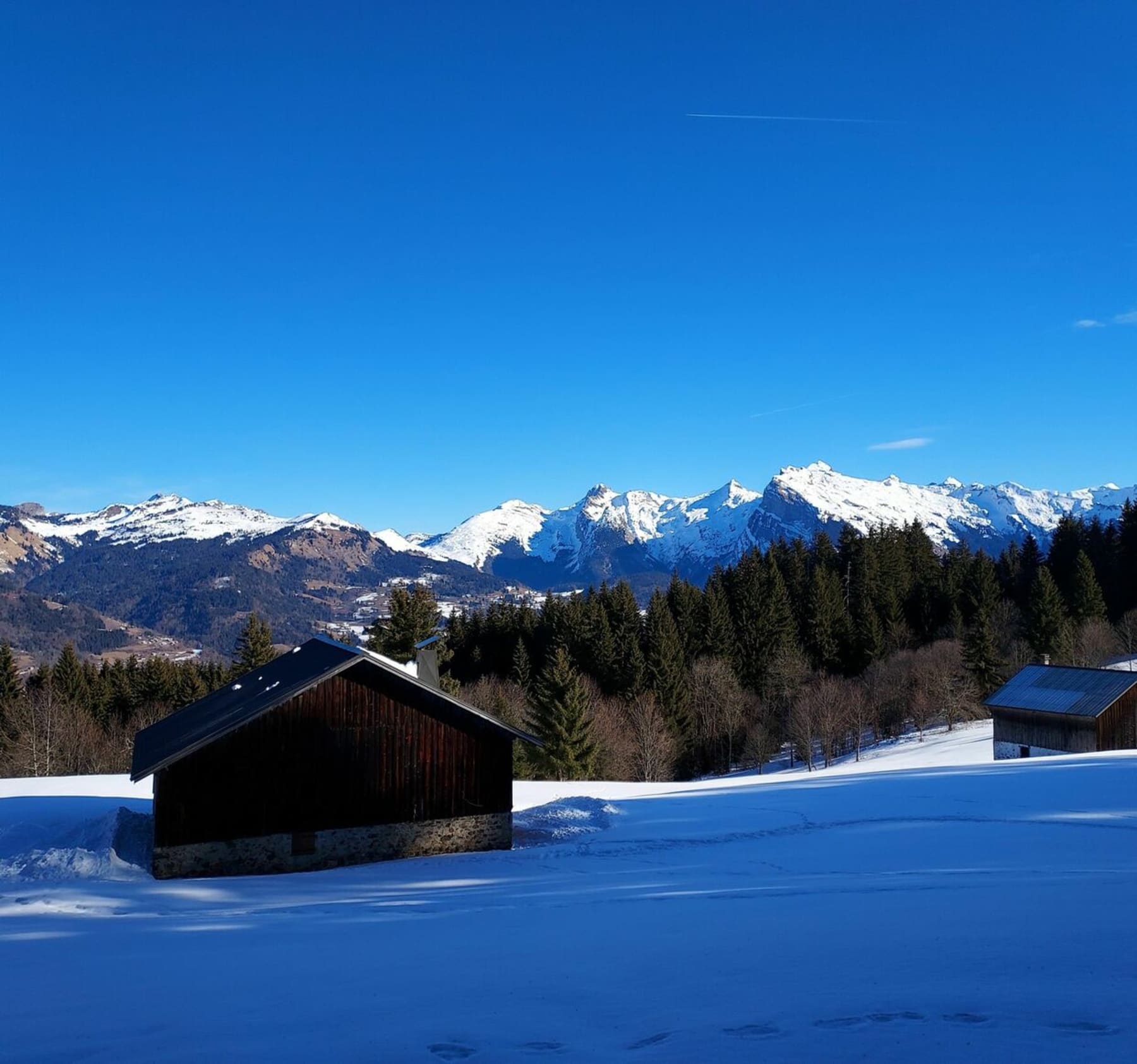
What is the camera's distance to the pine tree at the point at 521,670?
7319cm

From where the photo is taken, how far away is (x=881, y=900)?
11.7 m

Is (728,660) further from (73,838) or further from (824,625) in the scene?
(73,838)

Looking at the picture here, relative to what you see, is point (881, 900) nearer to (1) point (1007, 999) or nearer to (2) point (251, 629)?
(1) point (1007, 999)

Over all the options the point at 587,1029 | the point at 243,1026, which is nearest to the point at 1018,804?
the point at 587,1029

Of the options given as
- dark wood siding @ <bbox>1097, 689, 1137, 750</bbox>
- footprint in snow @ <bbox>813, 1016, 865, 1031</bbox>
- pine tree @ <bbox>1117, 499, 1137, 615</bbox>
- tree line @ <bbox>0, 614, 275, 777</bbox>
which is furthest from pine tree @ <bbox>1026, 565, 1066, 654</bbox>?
footprint in snow @ <bbox>813, 1016, 865, 1031</bbox>

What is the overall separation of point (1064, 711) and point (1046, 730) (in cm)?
181

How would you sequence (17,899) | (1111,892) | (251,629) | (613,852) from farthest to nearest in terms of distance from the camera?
(251,629)
(613,852)
(17,899)
(1111,892)

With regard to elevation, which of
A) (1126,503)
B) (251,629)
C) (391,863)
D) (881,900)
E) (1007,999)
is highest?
(1126,503)

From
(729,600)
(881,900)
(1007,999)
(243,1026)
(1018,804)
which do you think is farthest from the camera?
(729,600)

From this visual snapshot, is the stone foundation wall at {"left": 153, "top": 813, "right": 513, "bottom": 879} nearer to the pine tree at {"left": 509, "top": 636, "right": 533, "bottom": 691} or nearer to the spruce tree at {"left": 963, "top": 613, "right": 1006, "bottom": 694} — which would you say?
the pine tree at {"left": 509, "top": 636, "right": 533, "bottom": 691}

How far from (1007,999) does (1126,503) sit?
335 ft

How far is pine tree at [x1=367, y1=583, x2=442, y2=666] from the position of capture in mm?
49156

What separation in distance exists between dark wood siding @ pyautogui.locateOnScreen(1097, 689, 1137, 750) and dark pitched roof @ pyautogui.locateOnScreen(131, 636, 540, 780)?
34.9 metres

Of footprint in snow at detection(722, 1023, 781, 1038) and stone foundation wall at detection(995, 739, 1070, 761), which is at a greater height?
footprint in snow at detection(722, 1023, 781, 1038)
